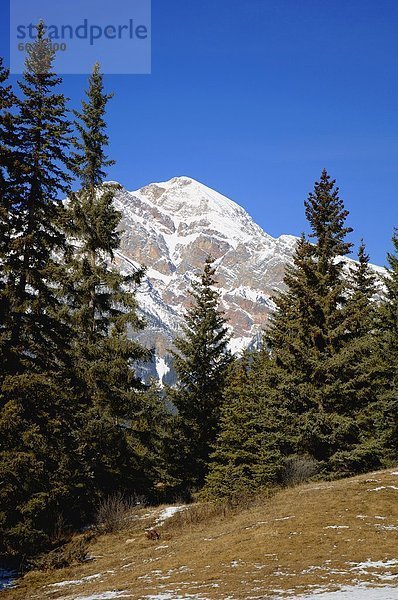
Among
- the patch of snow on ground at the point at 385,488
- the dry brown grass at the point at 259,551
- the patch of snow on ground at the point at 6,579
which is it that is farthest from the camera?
the patch of snow on ground at the point at 385,488

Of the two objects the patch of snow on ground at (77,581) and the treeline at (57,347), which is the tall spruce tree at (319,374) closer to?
the treeline at (57,347)

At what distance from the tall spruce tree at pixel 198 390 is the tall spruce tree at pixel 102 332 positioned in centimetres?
309

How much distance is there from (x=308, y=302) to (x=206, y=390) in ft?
30.5

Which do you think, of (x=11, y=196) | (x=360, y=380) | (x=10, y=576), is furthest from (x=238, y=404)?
(x=11, y=196)

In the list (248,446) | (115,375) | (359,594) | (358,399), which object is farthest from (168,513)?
(359,594)

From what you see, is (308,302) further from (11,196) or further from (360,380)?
(11,196)

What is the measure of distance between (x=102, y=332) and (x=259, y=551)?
1712 cm

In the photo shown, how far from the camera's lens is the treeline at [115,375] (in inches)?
634

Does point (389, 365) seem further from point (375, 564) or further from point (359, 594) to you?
point (359, 594)

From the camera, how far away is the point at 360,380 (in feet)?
71.5

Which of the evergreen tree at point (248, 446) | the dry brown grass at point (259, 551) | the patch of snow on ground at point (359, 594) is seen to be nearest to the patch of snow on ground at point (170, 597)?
the dry brown grass at point (259, 551)

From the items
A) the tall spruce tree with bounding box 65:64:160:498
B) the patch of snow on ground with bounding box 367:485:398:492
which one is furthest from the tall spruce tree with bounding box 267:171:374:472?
the tall spruce tree with bounding box 65:64:160:498

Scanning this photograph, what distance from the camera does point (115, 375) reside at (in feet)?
80.4

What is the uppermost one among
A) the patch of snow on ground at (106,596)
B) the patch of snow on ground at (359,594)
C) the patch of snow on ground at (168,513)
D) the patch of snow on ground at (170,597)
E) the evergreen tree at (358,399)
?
the evergreen tree at (358,399)
